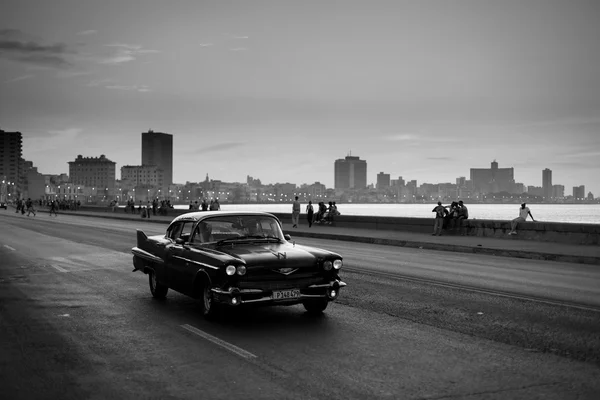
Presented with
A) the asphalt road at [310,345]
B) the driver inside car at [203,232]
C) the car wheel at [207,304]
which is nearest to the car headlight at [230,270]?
the car wheel at [207,304]

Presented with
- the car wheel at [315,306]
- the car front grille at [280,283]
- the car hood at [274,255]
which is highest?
the car hood at [274,255]

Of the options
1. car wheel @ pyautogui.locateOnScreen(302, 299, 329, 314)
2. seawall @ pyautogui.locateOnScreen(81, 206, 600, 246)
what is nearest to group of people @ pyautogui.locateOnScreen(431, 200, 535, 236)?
seawall @ pyautogui.locateOnScreen(81, 206, 600, 246)

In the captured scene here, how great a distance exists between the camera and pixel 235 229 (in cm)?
951

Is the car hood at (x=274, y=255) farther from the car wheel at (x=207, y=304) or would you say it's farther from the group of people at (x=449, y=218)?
the group of people at (x=449, y=218)

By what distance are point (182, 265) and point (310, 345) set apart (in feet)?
9.81

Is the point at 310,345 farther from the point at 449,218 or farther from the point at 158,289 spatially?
the point at 449,218

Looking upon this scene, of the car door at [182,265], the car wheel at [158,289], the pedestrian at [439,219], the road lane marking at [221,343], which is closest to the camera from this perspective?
the road lane marking at [221,343]

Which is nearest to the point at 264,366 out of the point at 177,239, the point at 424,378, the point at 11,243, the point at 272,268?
the point at 424,378

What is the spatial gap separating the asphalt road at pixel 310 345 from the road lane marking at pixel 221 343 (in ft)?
0.08

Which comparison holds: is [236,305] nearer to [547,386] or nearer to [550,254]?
[547,386]

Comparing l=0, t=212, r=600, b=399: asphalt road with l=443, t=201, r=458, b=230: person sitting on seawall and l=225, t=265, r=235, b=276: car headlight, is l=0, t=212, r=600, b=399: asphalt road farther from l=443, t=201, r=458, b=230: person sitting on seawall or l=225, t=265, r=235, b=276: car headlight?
l=443, t=201, r=458, b=230: person sitting on seawall

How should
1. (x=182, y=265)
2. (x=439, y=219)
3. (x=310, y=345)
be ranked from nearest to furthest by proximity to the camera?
1. (x=310, y=345)
2. (x=182, y=265)
3. (x=439, y=219)

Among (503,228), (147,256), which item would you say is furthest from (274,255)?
(503,228)

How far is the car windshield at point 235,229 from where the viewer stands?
9.40 metres
